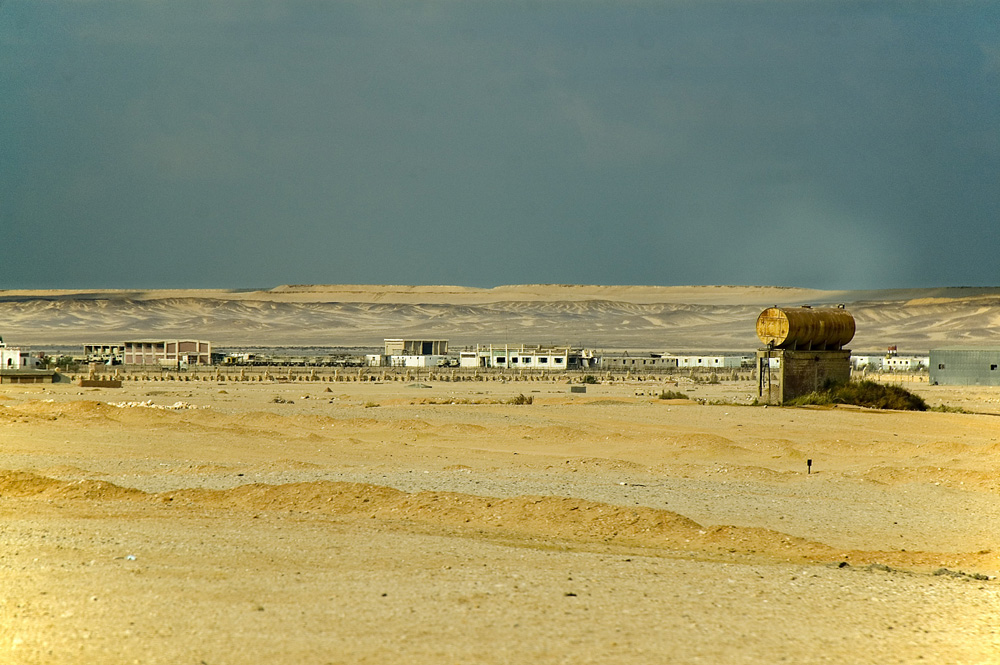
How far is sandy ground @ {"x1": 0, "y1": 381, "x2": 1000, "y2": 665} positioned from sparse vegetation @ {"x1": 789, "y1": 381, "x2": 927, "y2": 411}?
32.9ft

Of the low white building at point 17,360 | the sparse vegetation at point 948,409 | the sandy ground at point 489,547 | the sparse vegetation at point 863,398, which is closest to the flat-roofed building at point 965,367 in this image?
the sparse vegetation at point 948,409

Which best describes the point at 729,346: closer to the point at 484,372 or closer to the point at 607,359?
the point at 607,359

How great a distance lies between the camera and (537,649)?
27.8 feet

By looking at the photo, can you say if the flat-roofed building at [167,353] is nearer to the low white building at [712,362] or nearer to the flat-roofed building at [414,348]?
the flat-roofed building at [414,348]

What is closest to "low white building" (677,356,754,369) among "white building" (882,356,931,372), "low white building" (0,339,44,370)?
"white building" (882,356,931,372)

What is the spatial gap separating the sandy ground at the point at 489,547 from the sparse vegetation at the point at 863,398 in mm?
10018

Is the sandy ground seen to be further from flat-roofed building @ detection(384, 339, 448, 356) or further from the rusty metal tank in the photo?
flat-roofed building @ detection(384, 339, 448, 356)

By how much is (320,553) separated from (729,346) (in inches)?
5442

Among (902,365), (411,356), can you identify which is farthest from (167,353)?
(902,365)

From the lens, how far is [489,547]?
41.9 feet

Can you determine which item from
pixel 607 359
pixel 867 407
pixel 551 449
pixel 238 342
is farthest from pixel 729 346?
pixel 551 449

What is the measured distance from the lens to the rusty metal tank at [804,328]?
37.5 meters

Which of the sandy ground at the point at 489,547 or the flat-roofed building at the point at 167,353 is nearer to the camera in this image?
the sandy ground at the point at 489,547

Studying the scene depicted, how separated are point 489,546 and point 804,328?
26837mm
